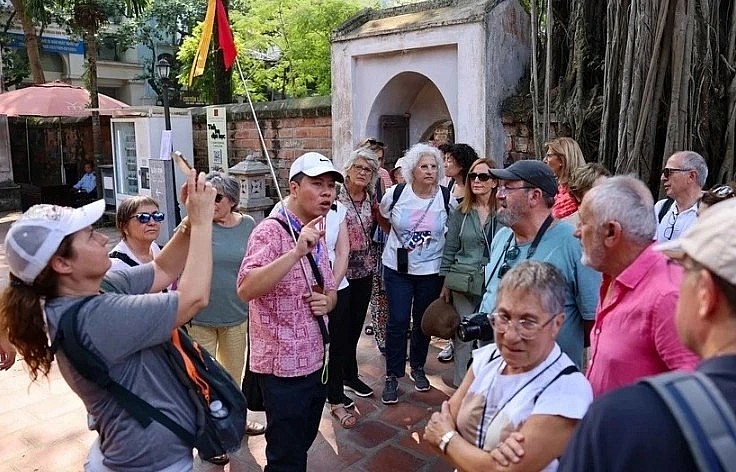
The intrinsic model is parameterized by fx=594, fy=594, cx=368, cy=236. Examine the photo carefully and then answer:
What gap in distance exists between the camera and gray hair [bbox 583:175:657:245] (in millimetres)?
1848

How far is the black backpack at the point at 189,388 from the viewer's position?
160 centimetres

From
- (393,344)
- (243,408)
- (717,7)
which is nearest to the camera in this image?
(243,408)

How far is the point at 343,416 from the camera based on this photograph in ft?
11.8

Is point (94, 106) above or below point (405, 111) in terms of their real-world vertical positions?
above

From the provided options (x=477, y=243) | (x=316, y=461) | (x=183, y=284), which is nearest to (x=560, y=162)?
(x=477, y=243)

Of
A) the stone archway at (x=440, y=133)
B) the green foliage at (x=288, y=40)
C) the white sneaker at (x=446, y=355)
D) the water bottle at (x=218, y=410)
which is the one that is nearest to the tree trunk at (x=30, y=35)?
the green foliage at (x=288, y=40)

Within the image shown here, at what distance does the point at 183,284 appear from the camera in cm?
172

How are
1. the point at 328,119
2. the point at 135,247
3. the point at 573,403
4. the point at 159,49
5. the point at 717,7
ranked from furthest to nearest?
the point at 159,49 < the point at 328,119 < the point at 717,7 < the point at 135,247 < the point at 573,403

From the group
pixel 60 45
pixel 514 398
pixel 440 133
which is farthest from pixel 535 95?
pixel 60 45

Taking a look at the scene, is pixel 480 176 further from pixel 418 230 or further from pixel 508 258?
pixel 508 258

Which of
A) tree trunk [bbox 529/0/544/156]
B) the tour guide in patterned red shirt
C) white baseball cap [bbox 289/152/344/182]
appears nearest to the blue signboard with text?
tree trunk [bbox 529/0/544/156]

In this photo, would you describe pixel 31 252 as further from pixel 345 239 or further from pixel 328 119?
pixel 328 119

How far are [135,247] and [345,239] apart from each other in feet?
3.76

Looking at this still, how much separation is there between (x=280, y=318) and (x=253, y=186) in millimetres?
5266
